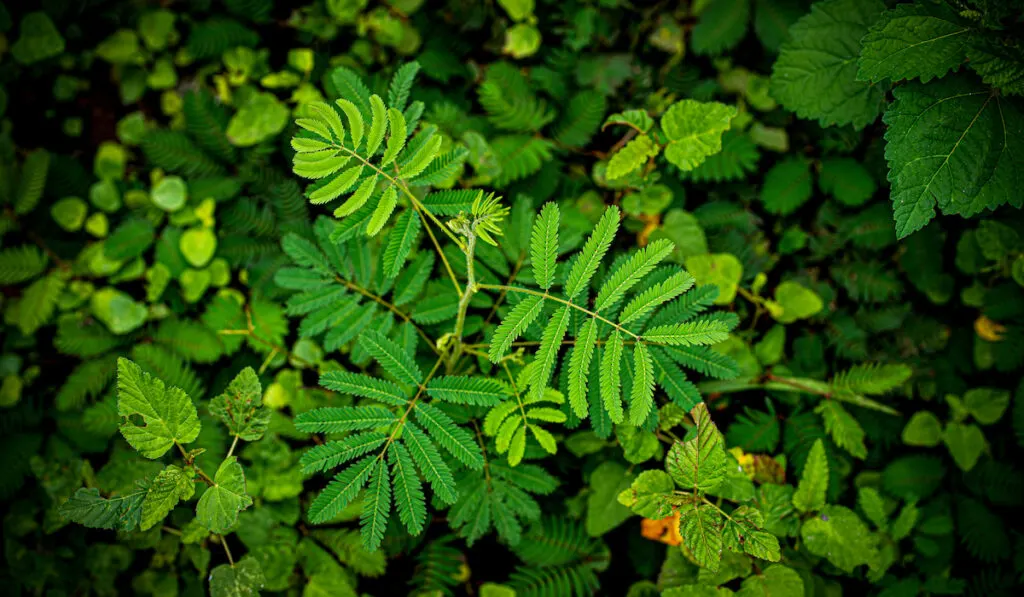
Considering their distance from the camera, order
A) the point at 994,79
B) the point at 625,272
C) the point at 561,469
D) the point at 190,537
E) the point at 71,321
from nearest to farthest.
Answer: the point at 625,272, the point at 994,79, the point at 190,537, the point at 561,469, the point at 71,321

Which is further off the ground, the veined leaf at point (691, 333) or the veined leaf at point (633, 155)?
the veined leaf at point (633, 155)

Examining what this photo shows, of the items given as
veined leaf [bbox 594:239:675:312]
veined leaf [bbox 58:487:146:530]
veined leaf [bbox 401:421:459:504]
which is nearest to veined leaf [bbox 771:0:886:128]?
veined leaf [bbox 594:239:675:312]

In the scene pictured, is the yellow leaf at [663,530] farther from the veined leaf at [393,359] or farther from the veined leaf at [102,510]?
the veined leaf at [102,510]

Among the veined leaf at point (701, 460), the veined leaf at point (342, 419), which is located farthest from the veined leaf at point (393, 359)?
the veined leaf at point (701, 460)

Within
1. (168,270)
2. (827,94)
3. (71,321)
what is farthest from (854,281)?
(71,321)

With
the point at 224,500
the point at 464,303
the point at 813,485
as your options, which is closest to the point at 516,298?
the point at 464,303

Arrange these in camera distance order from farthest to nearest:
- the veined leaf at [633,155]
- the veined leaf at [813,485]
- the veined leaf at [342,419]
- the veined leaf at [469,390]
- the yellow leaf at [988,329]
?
the yellow leaf at [988,329] → the veined leaf at [633,155] → the veined leaf at [813,485] → the veined leaf at [469,390] → the veined leaf at [342,419]

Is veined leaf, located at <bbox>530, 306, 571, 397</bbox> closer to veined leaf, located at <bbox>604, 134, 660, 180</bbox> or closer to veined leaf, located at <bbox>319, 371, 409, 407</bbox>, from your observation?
veined leaf, located at <bbox>319, 371, 409, 407</bbox>

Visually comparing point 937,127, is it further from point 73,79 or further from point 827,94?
point 73,79
